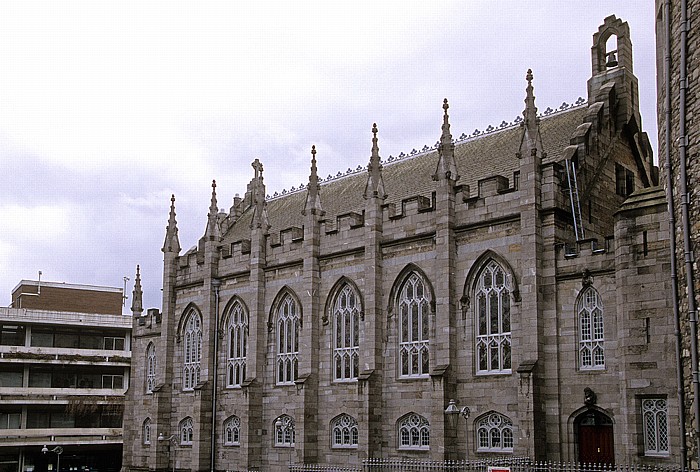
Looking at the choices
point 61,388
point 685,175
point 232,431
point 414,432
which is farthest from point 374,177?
point 61,388

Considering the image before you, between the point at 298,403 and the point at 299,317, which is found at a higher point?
the point at 299,317

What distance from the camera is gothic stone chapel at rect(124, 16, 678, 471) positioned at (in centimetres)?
2764

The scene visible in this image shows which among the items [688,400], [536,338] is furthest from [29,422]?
[688,400]

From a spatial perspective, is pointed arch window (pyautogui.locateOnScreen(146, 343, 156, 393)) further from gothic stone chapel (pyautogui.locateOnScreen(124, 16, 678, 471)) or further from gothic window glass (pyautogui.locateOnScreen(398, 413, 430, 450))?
gothic window glass (pyautogui.locateOnScreen(398, 413, 430, 450))

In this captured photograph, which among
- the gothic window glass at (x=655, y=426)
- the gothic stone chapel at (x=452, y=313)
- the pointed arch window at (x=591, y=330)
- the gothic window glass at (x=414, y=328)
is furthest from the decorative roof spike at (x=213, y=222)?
the gothic window glass at (x=655, y=426)

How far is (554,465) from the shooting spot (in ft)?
90.8

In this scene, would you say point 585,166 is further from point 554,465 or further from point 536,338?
point 554,465

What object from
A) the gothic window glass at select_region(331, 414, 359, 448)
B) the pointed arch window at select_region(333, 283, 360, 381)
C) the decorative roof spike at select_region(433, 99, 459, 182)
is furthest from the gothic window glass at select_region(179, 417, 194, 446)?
the decorative roof spike at select_region(433, 99, 459, 182)

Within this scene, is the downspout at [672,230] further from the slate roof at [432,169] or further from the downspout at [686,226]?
the slate roof at [432,169]

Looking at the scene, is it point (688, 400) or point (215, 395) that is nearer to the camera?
point (688, 400)

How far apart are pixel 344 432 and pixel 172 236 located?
57.4 ft

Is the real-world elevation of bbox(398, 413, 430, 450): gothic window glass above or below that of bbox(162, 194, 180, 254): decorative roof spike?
below

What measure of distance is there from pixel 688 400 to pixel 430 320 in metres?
15.1

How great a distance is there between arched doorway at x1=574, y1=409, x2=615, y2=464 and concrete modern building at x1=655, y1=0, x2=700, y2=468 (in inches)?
317
